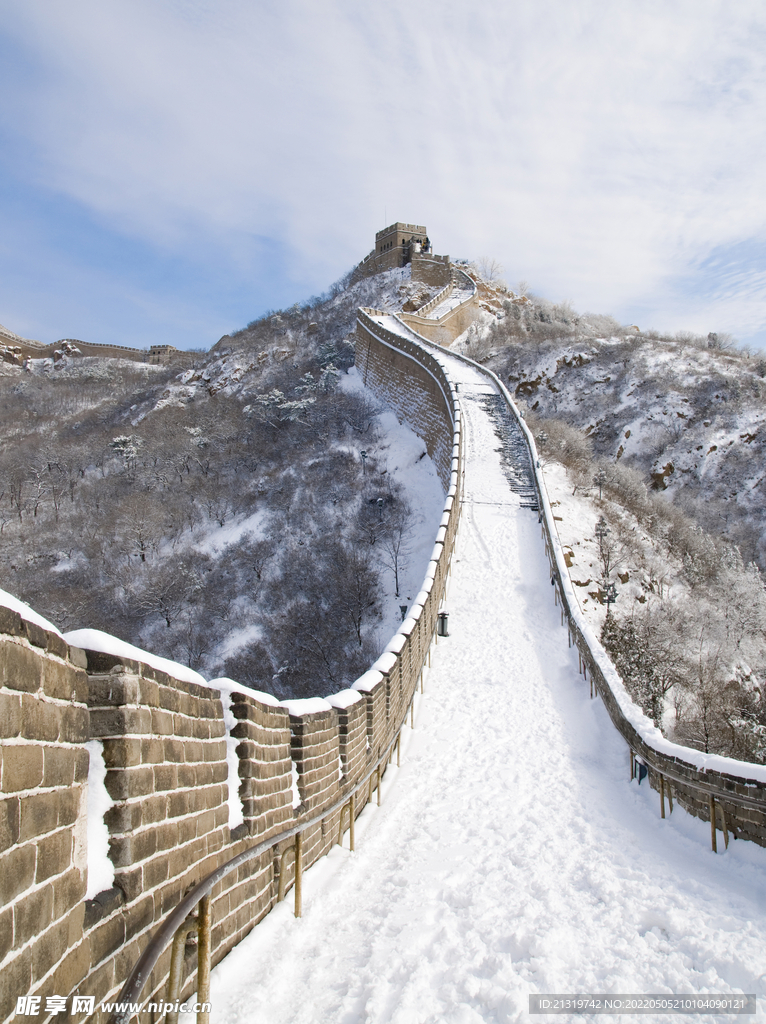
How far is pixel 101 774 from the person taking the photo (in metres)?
2.16

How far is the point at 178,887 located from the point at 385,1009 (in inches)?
54.2

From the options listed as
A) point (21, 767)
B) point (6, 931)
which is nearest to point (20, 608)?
point (21, 767)

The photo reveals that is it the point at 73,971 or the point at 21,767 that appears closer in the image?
the point at 21,767

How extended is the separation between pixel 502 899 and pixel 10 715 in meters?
3.99

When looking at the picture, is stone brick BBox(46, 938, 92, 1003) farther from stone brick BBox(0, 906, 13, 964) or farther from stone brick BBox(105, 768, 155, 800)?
stone brick BBox(105, 768, 155, 800)

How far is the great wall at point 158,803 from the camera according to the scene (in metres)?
1.62

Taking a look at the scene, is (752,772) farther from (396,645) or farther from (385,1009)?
(396,645)

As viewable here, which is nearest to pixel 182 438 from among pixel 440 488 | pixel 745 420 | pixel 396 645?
pixel 440 488

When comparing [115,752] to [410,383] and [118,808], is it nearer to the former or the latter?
[118,808]

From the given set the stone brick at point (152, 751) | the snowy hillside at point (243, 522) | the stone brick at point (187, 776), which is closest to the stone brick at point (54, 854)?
the stone brick at point (152, 751)

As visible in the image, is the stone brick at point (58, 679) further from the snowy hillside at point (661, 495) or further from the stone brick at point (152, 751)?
the snowy hillside at point (661, 495)

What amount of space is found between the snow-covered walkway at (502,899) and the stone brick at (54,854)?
1605mm

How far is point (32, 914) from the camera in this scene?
1.61 meters

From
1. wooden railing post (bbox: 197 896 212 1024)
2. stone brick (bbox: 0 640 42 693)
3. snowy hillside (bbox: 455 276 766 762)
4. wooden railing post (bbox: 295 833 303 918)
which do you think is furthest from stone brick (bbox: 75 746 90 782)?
snowy hillside (bbox: 455 276 766 762)
